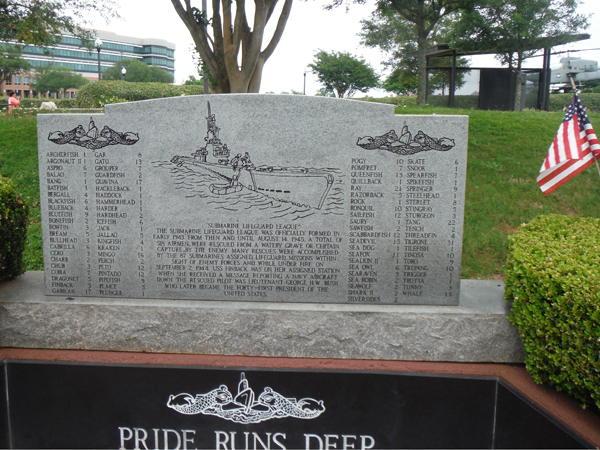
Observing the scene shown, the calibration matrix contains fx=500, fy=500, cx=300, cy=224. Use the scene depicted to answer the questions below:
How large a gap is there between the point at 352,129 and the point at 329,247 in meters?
0.98

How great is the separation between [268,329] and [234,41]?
7298 millimetres

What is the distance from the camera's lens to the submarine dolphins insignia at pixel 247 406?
3.77 meters

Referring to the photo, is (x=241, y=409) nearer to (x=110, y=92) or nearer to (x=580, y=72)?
(x=110, y=92)

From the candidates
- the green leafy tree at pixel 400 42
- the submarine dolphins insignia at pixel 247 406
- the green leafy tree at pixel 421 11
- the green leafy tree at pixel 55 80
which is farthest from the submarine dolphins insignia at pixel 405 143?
the green leafy tree at pixel 55 80

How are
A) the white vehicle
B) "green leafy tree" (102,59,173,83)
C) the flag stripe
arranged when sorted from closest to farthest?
1. the flag stripe
2. the white vehicle
3. "green leafy tree" (102,59,173,83)

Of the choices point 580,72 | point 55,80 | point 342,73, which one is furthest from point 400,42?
point 55,80

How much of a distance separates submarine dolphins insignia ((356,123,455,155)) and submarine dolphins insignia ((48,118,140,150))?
191 centimetres

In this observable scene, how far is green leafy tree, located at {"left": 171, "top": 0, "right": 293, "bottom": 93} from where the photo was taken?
9633mm

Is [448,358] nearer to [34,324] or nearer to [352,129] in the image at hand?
[352,129]

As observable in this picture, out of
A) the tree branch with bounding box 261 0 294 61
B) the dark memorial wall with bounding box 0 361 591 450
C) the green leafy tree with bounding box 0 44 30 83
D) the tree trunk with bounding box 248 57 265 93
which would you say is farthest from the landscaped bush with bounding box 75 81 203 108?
the green leafy tree with bounding box 0 44 30 83

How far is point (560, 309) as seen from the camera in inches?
125

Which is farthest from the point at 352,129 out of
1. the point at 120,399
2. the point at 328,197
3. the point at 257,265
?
the point at 120,399

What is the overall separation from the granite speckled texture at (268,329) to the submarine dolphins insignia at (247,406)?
1.10ft

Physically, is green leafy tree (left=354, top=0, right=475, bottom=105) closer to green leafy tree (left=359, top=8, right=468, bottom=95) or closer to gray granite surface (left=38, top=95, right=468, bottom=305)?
green leafy tree (left=359, top=8, right=468, bottom=95)
